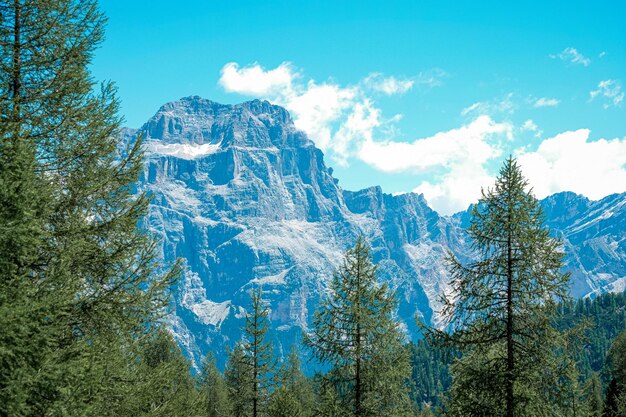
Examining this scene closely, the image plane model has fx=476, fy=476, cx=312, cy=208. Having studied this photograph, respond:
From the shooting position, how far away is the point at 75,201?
31.3 ft

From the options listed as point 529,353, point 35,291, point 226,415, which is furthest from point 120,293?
point 226,415

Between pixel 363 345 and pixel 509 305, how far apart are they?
5.88 m

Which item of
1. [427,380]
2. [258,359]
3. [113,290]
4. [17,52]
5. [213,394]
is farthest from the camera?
[427,380]

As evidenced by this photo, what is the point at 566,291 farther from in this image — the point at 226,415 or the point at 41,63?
the point at 226,415

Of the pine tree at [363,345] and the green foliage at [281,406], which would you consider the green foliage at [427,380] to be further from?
the pine tree at [363,345]

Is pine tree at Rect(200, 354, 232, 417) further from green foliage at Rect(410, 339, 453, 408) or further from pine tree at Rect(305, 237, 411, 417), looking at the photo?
green foliage at Rect(410, 339, 453, 408)

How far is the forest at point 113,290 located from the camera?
734cm

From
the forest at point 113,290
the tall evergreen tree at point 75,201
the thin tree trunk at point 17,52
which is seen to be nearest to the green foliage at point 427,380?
the forest at point 113,290

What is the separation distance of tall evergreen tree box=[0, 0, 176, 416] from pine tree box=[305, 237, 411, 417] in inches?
349

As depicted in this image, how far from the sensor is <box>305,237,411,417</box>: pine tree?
17125 mm

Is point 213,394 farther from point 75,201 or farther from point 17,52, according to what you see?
point 17,52

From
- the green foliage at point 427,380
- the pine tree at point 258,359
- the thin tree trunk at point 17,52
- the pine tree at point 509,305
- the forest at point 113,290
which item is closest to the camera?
the forest at point 113,290

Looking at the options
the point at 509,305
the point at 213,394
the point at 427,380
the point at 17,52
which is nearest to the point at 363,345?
the point at 509,305

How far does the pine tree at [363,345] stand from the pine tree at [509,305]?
3238 mm
